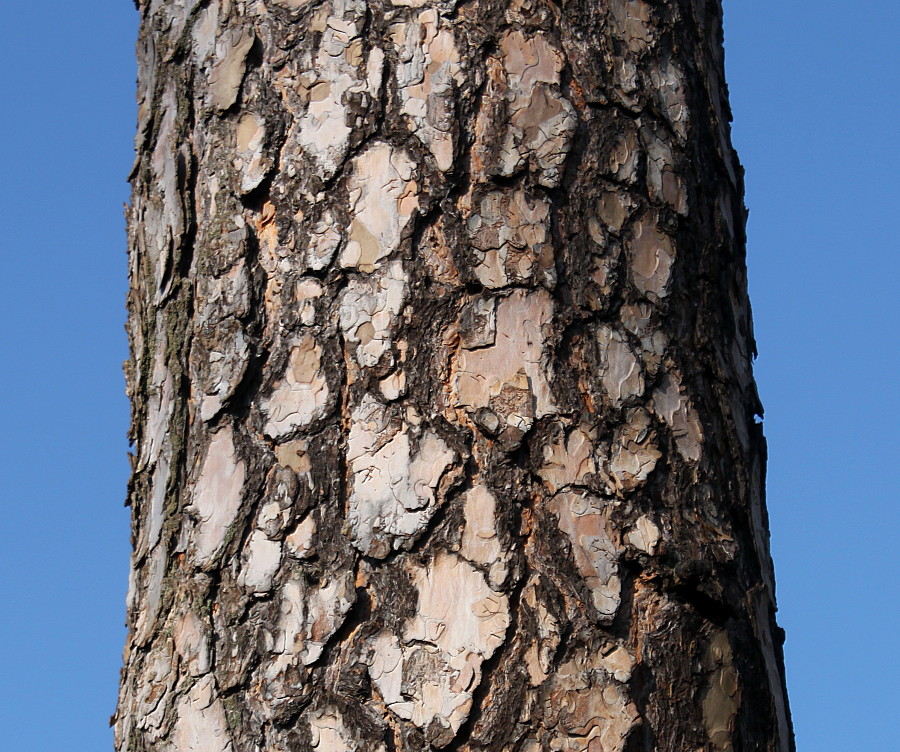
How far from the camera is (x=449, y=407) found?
1.46m

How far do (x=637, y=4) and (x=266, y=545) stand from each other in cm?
92

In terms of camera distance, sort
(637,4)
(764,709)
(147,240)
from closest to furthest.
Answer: (764,709) < (637,4) < (147,240)

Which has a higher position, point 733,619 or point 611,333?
point 611,333

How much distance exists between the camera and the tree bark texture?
140 cm

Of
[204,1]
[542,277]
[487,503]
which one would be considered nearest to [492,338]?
[542,277]

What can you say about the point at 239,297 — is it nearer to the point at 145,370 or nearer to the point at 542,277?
the point at 145,370

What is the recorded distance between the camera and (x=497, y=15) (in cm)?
157

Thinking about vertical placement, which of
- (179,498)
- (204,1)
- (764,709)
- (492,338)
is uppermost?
(204,1)

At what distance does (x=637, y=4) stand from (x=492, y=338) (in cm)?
56

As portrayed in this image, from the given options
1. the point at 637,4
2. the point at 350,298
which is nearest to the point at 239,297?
the point at 350,298

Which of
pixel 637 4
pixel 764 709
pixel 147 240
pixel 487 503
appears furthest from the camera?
pixel 147 240

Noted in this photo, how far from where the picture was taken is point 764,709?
60.1 inches

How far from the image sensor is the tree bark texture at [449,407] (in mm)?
1402

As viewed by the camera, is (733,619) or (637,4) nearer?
(733,619)
